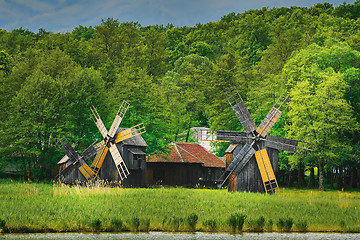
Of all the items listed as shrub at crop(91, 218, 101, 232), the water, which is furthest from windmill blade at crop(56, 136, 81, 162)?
the water

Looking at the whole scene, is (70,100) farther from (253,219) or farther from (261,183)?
(253,219)

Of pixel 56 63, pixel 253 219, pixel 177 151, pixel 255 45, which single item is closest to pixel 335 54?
pixel 177 151

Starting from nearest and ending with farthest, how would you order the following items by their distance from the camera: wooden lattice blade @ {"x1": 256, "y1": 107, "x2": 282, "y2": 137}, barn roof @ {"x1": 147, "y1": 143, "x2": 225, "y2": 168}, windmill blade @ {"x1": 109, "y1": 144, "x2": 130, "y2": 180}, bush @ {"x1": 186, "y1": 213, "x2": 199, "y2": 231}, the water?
the water → bush @ {"x1": 186, "y1": 213, "x2": 199, "y2": 231} → wooden lattice blade @ {"x1": 256, "y1": 107, "x2": 282, "y2": 137} → windmill blade @ {"x1": 109, "y1": 144, "x2": 130, "y2": 180} → barn roof @ {"x1": 147, "y1": 143, "x2": 225, "y2": 168}

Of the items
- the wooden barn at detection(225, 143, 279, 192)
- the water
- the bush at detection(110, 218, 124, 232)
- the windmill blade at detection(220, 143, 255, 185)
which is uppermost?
the windmill blade at detection(220, 143, 255, 185)

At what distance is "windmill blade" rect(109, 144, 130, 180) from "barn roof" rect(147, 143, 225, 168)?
1042 cm

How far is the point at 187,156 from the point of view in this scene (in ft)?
203

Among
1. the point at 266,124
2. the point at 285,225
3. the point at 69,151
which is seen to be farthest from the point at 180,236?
the point at 69,151

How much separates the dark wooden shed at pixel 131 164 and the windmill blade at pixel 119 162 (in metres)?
0.47

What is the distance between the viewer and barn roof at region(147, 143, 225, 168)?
60281 millimetres

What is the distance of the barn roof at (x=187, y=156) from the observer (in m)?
60.3

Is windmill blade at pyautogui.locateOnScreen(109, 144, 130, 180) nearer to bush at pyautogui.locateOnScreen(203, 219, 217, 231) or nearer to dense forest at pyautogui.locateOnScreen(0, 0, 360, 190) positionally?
dense forest at pyautogui.locateOnScreen(0, 0, 360, 190)

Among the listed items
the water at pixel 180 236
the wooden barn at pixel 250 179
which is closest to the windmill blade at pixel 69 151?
the wooden barn at pixel 250 179

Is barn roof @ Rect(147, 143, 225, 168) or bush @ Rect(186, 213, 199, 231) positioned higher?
barn roof @ Rect(147, 143, 225, 168)

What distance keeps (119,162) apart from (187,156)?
51.3 ft
